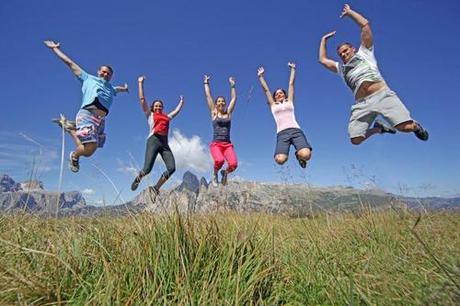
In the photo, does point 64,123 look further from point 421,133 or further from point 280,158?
point 421,133

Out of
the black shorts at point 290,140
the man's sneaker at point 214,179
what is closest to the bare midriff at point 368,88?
the black shorts at point 290,140

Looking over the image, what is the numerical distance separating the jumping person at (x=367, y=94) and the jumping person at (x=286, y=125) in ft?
4.45

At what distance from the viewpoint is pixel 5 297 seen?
6.33 ft

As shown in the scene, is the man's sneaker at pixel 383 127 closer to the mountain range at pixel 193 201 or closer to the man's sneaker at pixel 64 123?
the mountain range at pixel 193 201

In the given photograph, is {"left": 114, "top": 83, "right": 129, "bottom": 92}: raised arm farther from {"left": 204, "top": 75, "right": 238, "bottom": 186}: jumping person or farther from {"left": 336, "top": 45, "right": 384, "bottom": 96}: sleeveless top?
{"left": 336, "top": 45, "right": 384, "bottom": 96}: sleeveless top

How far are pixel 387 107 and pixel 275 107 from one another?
10.7 ft

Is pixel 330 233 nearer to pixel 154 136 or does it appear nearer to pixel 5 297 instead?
pixel 5 297

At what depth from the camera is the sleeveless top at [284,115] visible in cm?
845

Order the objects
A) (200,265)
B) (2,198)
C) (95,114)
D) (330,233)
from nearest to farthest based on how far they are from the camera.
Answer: (200,265) → (330,233) → (2,198) → (95,114)

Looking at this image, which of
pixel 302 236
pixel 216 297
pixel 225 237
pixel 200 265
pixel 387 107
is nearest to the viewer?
pixel 216 297

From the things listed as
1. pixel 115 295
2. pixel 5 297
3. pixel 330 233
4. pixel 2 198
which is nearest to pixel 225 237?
pixel 115 295

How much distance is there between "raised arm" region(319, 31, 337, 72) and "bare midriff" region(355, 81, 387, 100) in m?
0.97

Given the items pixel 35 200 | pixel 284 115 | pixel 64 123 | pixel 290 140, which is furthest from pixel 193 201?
pixel 284 115

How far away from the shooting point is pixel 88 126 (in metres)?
7.35
